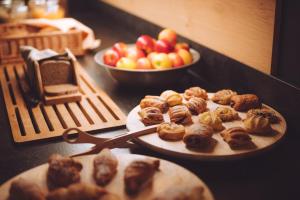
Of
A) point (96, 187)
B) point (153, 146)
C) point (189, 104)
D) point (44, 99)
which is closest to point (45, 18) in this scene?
point (44, 99)

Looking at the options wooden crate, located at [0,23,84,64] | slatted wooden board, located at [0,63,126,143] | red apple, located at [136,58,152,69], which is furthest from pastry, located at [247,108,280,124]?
wooden crate, located at [0,23,84,64]

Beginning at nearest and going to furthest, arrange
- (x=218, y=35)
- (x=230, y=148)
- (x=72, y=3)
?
(x=230, y=148) < (x=218, y=35) < (x=72, y=3)

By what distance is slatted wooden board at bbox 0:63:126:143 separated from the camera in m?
1.17

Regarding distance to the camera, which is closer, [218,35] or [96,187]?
[96,187]

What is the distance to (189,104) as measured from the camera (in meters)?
1.18

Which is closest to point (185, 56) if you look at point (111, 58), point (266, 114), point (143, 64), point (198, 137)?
point (143, 64)

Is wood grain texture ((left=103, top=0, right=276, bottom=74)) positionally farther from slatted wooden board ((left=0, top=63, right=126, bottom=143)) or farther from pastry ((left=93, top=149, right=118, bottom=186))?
pastry ((left=93, top=149, right=118, bottom=186))

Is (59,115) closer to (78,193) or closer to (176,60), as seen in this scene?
(176,60)

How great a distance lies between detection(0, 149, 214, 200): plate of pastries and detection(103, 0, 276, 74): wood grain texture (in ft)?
1.96

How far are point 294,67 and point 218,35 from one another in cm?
47

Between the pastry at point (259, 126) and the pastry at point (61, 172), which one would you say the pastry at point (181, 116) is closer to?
the pastry at point (259, 126)

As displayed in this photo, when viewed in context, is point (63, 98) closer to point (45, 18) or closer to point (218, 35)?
point (218, 35)

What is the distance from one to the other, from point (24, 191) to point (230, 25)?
971mm

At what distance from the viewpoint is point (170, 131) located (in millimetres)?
1003
